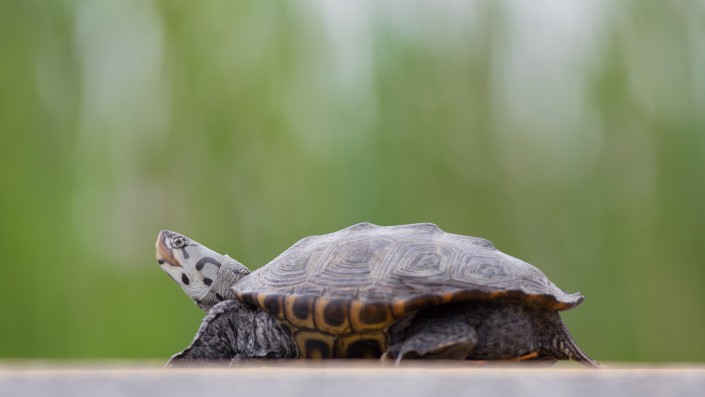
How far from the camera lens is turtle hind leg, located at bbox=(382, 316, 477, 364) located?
1101 millimetres

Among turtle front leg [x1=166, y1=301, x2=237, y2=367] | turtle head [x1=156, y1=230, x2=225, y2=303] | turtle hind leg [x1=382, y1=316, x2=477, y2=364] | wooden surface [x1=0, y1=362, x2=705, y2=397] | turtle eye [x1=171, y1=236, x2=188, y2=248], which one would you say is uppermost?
wooden surface [x1=0, y1=362, x2=705, y2=397]

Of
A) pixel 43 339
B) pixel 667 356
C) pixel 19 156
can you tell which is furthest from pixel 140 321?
pixel 667 356

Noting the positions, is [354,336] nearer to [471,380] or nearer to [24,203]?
[471,380]

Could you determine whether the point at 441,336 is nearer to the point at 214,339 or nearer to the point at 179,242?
the point at 214,339

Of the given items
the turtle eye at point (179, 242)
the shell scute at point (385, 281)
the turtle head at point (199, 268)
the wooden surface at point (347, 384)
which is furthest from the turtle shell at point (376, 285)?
the wooden surface at point (347, 384)

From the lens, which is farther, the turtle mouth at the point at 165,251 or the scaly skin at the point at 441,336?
the turtle mouth at the point at 165,251

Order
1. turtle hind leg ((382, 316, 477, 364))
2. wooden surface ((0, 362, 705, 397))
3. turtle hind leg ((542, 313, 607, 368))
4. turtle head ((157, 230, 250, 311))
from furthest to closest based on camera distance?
turtle head ((157, 230, 250, 311)) < turtle hind leg ((542, 313, 607, 368)) < turtle hind leg ((382, 316, 477, 364)) < wooden surface ((0, 362, 705, 397))

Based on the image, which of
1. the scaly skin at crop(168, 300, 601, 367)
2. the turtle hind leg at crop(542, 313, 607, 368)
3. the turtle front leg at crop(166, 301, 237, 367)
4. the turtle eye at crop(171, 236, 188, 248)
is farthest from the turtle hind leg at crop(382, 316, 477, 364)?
the turtle eye at crop(171, 236, 188, 248)

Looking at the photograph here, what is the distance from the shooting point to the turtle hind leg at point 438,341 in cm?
110

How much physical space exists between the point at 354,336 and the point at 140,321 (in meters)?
2.44

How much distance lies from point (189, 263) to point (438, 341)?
25.0 inches

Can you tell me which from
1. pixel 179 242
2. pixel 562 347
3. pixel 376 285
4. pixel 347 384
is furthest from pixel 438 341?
pixel 179 242

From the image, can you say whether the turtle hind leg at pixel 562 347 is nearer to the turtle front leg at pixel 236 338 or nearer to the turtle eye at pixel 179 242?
the turtle front leg at pixel 236 338

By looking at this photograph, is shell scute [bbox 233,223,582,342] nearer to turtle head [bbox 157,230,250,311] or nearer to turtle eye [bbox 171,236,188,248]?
turtle head [bbox 157,230,250,311]
